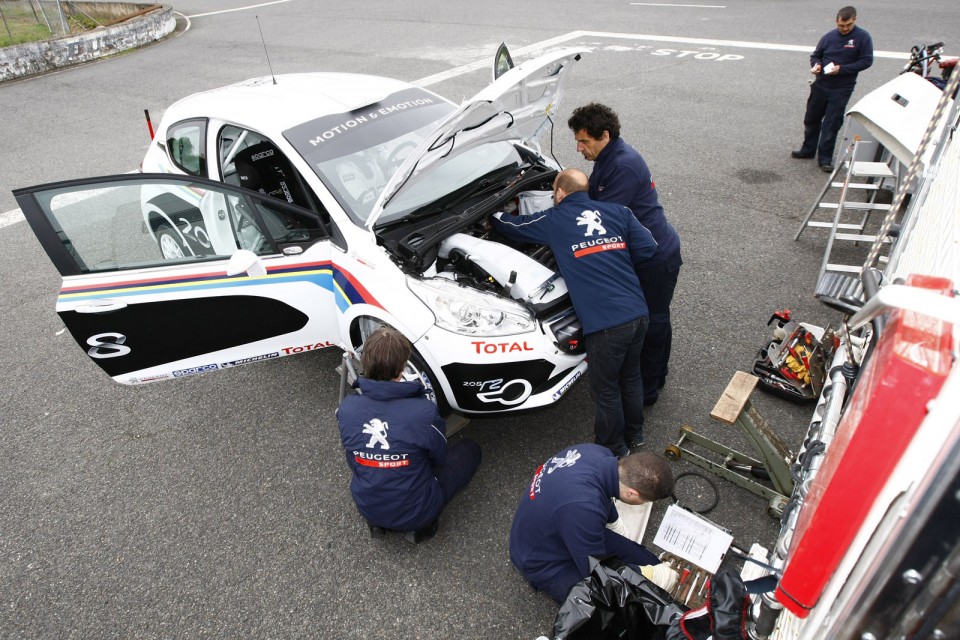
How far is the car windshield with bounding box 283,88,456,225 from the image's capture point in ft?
12.0

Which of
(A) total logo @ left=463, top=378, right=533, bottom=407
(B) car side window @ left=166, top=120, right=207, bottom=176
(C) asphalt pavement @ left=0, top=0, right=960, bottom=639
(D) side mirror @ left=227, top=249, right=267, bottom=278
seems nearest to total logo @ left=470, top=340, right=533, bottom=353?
(A) total logo @ left=463, top=378, right=533, bottom=407

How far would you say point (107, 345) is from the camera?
3541mm

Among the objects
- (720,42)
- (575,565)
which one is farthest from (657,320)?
(720,42)

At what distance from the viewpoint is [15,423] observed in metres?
4.10

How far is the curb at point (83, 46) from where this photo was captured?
1249 centimetres

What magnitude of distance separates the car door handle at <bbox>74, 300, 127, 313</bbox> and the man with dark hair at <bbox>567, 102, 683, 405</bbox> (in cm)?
271

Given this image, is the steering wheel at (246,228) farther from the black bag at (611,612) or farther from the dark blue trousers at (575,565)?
the black bag at (611,612)

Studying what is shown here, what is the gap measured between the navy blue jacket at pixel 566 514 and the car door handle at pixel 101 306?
2452 millimetres

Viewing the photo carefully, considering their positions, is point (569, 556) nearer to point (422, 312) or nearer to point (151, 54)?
point (422, 312)

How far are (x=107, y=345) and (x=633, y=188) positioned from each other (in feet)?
10.2

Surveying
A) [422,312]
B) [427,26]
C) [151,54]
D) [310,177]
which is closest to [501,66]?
[310,177]

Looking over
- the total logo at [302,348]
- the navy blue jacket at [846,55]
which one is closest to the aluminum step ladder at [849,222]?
the navy blue jacket at [846,55]

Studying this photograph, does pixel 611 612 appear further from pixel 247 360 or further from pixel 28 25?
pixel 28 25

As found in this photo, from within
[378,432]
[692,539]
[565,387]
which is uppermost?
[378,432]
